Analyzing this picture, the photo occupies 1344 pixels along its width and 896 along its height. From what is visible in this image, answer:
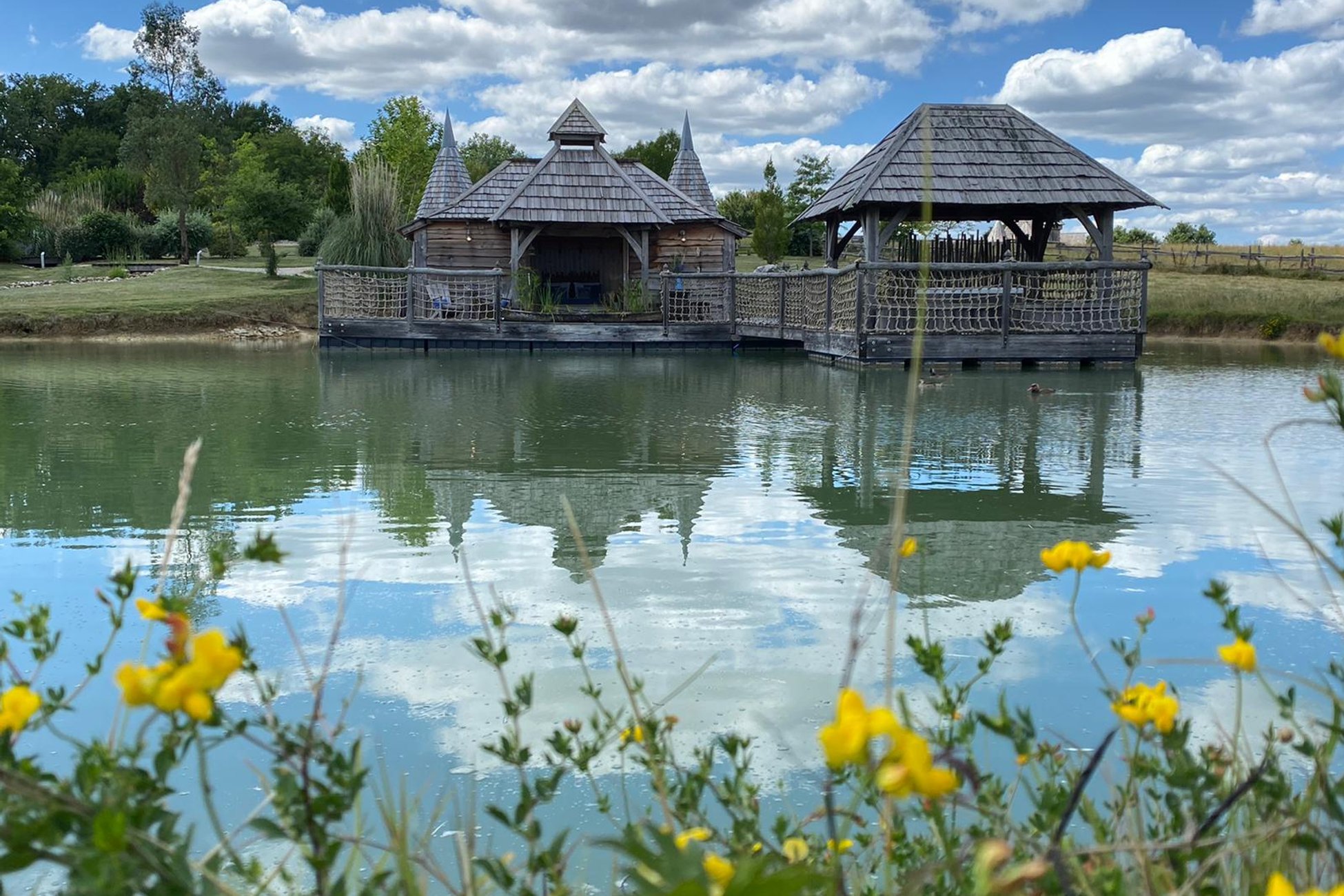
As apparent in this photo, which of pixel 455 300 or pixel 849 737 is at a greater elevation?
pixel 455 300

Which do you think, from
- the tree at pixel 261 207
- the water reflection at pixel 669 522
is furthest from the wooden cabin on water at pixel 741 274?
the tree at pixel 261 207

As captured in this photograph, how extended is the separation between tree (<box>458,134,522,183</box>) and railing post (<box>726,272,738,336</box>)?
46.9 metres

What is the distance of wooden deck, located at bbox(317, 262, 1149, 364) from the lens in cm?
1833

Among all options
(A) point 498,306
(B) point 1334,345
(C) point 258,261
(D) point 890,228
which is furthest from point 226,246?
(B) point 1334,345

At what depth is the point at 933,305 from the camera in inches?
740

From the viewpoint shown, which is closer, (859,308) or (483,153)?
Answer: (859,308)

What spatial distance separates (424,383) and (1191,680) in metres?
12.7

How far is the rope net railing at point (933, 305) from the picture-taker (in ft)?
59.4

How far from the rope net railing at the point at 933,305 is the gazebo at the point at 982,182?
715 millimetres

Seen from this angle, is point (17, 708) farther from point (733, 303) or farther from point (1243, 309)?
point (1243, 309)

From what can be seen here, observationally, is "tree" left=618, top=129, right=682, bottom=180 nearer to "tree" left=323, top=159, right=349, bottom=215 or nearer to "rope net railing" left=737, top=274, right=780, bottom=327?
"tree" left=323, top=159, right=349, bottom=215

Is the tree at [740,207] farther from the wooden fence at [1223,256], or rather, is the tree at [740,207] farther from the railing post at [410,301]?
the railing post at [410,301]

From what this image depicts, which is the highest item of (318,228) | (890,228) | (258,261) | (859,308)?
(318,228)

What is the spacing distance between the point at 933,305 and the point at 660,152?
48132 mm
